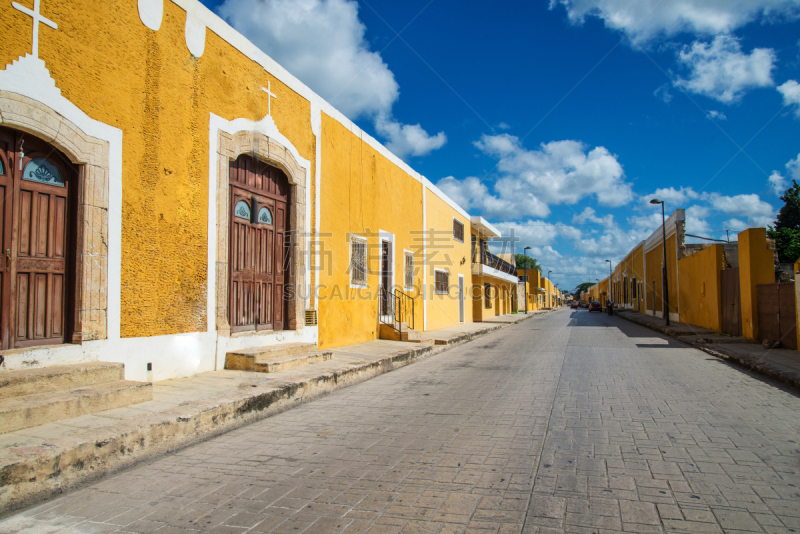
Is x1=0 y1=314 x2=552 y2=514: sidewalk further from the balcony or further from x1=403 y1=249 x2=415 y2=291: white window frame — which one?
the balcony

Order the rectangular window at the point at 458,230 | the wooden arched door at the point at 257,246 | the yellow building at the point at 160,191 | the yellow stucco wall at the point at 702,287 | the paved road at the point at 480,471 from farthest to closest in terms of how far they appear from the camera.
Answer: the rectangular window at the point at 458,230 < the yellow stucco wall at the point at 702,287 < the wooden arched door at the point at 257,246 < the yellow building at the point at 160,191 < the paved road at the point at 480,471

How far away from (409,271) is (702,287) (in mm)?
11706

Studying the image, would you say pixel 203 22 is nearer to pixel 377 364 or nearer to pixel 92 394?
pixel 92 394

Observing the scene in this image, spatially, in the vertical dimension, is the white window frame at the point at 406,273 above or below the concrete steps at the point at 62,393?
above

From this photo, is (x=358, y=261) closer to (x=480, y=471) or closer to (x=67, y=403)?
(x=67, y=403)

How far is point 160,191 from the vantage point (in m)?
6.64

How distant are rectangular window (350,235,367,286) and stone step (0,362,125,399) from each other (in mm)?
7264

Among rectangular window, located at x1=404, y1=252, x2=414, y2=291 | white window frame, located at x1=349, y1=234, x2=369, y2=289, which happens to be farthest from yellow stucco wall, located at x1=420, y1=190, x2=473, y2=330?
white window frame, located at x1=349, y1=234, x2=369, y2=289

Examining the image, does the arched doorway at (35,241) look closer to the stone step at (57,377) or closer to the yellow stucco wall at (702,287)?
the stone step at (57,377)

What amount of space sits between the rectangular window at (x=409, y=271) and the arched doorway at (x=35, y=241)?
11.5m

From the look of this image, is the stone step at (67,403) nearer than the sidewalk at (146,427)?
No

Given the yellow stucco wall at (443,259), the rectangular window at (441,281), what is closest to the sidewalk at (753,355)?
the yellow stucco wall at (443,259)

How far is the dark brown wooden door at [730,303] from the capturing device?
15.5 meters

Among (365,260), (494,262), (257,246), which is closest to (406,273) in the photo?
(365,260)
